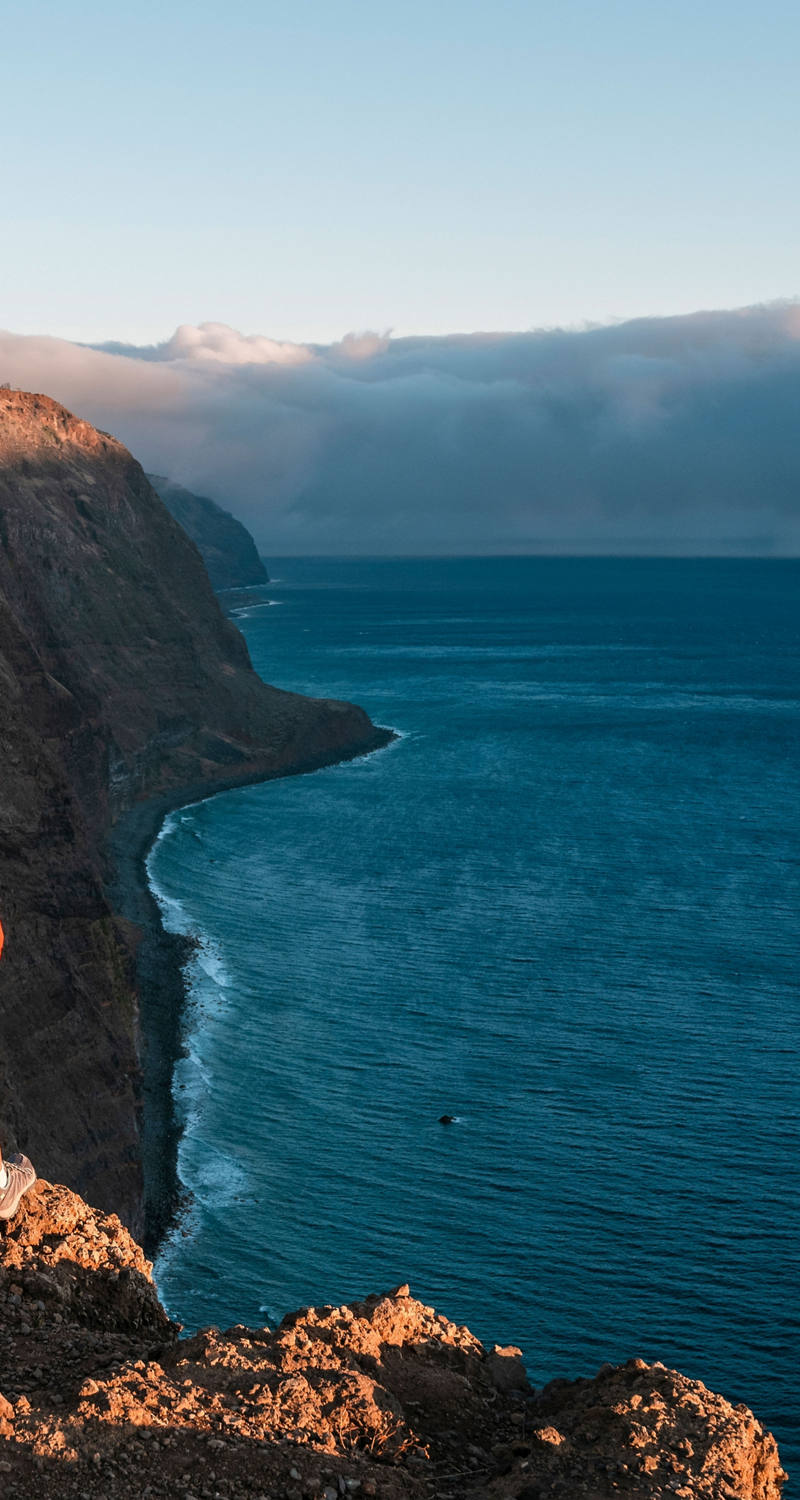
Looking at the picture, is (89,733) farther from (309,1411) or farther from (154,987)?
(309,1411)

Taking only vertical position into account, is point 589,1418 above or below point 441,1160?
above

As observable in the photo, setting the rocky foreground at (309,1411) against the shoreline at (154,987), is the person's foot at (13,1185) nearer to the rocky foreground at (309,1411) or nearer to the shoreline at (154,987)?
the rocky foreground at (309,1411)

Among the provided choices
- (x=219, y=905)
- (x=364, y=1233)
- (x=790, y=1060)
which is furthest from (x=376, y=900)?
(x=364, y=1233)

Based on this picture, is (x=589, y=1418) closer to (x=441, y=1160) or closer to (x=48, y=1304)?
(x=48, y=1304)

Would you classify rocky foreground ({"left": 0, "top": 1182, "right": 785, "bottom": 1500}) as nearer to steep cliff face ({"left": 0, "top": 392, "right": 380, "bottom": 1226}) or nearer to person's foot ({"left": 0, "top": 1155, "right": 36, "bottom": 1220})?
person's foot ({"left": 0, "top": 1155, "right": 36, "bottom": 1220})

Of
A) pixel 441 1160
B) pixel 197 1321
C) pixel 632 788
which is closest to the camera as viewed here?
pixel 197 1321

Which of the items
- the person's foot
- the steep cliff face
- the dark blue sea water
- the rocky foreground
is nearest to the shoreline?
the dark blue sea water
